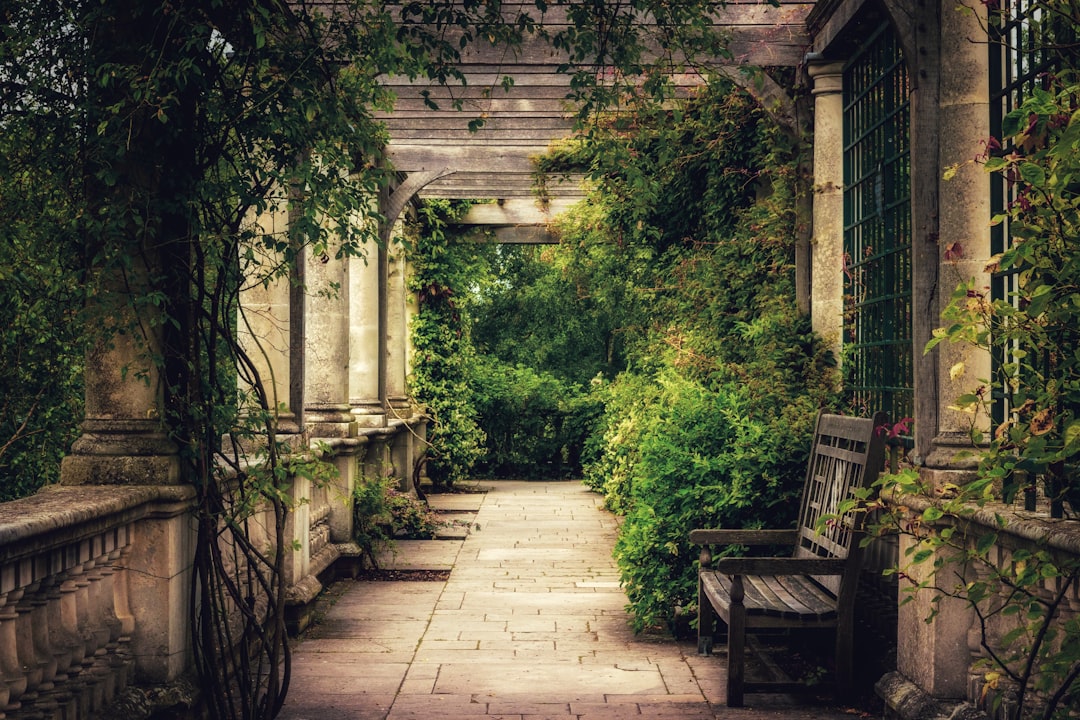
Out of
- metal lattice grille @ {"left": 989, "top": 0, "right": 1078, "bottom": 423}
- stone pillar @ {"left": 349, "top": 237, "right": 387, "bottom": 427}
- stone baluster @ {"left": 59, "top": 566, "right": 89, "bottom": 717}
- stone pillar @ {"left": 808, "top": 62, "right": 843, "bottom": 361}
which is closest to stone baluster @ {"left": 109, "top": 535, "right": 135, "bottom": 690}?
stone baluster @ {"left": 59, "top": 566, "right": 89, "bottom": 717}

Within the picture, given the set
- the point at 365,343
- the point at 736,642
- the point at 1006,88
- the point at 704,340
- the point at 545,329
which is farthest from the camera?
the point at 545,329

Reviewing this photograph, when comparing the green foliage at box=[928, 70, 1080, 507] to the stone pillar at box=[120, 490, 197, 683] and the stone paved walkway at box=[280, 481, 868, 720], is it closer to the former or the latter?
the stone paved walkway at box=[280, 481, 868, 720]

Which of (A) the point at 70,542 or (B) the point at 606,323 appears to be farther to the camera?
(B) the point at 606,323

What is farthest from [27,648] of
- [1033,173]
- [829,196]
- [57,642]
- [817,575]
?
[829,196]

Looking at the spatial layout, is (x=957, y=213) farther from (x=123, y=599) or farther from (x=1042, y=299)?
(x=123, y=599)

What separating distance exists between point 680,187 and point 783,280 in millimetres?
2026

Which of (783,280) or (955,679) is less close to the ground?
(783,280)

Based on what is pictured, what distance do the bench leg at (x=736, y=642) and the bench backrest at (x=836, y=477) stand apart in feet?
1.63

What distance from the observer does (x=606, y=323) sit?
82.8ft

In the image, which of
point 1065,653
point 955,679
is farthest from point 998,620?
point 1065,653

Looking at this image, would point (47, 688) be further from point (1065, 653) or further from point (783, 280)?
point (783, 280)

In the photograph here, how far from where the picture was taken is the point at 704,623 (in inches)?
244

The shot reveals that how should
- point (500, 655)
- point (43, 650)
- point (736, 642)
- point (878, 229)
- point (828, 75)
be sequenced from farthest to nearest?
point (828, 75) < point (878, 229) < point (500, 655) < point (736, 642) < point (43, 650)

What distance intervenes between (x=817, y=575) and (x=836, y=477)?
502mm
